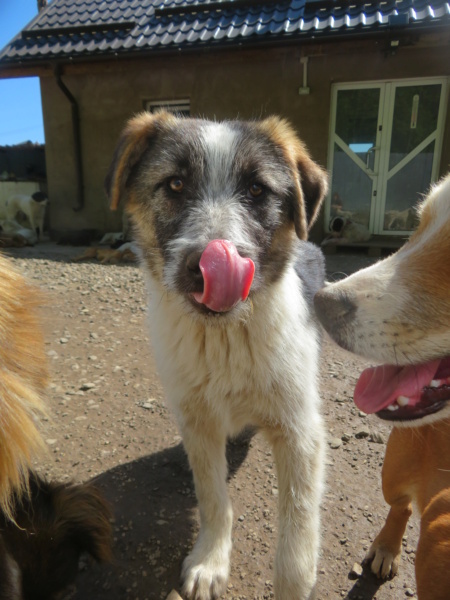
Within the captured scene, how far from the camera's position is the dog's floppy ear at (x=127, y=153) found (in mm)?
2154

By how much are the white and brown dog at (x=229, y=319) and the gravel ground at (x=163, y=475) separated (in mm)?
Answer: 173

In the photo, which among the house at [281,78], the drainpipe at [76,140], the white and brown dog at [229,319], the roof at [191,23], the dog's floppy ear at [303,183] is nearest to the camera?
the white and brown dog at [229,319]

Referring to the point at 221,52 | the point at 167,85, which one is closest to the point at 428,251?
the point at 221,52

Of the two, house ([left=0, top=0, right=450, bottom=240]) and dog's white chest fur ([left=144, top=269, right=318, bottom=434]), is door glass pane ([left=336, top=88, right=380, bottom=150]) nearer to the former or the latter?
house ([left=0, top=0, right=450, bottom=240])

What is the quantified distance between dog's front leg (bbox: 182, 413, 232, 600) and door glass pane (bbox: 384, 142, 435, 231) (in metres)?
6.54

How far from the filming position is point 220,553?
189 cm

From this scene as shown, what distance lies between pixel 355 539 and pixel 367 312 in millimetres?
1251

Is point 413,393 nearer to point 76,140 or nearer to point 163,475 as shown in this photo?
point 163,475

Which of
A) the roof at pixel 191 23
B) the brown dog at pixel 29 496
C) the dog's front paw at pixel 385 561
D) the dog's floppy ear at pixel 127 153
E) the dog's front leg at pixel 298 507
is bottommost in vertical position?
the dog's front paw at pixel 385 561

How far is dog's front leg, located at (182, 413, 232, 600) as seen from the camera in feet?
5.91

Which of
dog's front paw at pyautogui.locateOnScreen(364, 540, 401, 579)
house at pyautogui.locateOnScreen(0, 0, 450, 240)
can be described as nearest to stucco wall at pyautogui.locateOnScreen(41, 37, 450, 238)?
house at pyautogui.locateOnScreen(0, 0, 450, 240)

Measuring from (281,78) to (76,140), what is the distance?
438 centimetres

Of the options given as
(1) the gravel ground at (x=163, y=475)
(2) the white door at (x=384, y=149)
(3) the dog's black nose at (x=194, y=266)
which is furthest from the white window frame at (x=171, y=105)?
(3) the dog's black nose at (x=194, y=266)

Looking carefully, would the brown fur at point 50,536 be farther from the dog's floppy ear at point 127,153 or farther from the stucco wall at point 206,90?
the stucco wall at point 206,90
